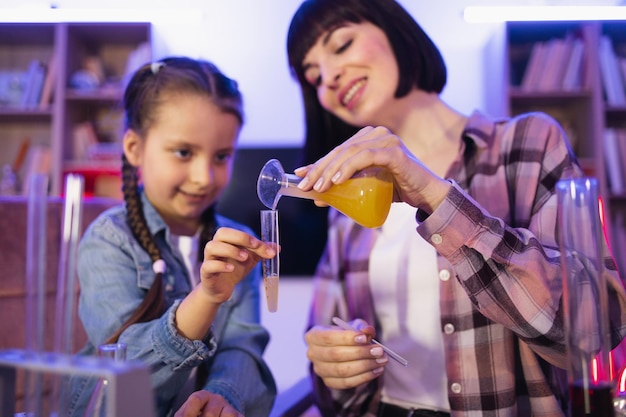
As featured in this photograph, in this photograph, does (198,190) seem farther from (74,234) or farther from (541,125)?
(541,125)

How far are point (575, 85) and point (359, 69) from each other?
2234 mm

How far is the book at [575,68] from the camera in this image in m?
3.02

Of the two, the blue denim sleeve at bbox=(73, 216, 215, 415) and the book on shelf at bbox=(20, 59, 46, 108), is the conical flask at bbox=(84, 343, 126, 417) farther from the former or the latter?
the book on shelf at bbox=(20, 59, 46, 108)

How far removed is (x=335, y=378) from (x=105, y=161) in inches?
100

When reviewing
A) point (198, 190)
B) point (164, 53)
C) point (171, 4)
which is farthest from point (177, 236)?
point (164, 53)

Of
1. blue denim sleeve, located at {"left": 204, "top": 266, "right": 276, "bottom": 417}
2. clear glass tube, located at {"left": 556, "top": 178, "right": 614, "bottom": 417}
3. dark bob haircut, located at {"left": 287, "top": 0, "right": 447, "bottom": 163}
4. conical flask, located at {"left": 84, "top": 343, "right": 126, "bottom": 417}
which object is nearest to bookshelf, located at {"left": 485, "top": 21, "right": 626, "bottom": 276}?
dark bob haircut, located at {"left": 287, "top": 0, "right": 447, "bottom": 163}

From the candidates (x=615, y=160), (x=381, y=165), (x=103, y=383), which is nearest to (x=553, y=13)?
(x=381, y=165)

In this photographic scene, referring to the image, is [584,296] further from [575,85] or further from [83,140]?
[83,140]

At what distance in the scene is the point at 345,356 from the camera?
0.98 metres

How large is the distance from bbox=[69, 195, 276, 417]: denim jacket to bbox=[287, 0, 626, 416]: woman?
139 millimetres

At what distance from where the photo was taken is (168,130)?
1.17 meters

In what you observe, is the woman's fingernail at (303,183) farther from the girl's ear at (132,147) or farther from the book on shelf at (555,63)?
the book on shelf at (555,63)

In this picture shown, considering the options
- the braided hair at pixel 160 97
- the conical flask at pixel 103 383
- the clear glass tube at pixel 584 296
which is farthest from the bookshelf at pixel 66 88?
the clear glass tube at pixel 584 296

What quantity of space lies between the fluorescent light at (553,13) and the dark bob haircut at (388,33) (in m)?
0.16
